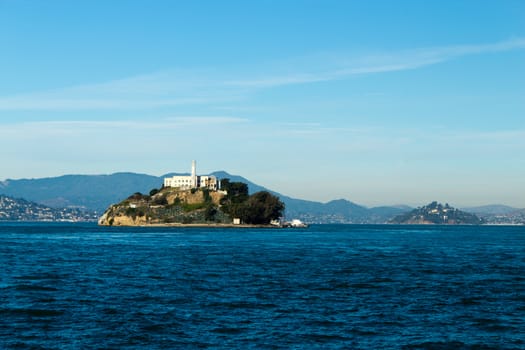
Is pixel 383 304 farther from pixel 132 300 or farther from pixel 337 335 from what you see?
pixel 132 300

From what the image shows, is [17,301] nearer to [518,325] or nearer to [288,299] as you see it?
[288,299]

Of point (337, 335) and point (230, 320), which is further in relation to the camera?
point (230, 320)

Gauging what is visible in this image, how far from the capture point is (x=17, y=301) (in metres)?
53.3

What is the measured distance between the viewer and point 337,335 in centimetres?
4084

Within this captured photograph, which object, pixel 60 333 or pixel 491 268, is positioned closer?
pixel 60 333

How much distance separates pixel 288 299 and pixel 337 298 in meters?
4.24

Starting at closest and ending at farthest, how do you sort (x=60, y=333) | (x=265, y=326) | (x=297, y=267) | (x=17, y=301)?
(x=60, y=333), (x=265, y=326), (x=17, y=301), (x=297, y=267)

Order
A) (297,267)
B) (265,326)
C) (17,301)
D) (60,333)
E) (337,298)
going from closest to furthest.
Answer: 1. (60,333)
2. (265,326)
3. (17,301)
4. (337,298)
5. (297,267)

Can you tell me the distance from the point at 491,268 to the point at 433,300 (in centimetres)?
3658

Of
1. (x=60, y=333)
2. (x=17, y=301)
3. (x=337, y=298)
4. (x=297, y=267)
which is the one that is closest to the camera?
(x=60, y=333)

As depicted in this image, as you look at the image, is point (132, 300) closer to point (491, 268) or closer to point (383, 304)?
point (383, 304)

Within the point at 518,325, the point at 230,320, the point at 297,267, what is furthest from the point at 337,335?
the point at 297,267

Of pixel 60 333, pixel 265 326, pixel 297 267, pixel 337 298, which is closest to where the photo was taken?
pixel 60 333

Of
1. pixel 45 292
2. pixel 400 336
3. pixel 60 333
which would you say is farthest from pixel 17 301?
pixel 400 336
